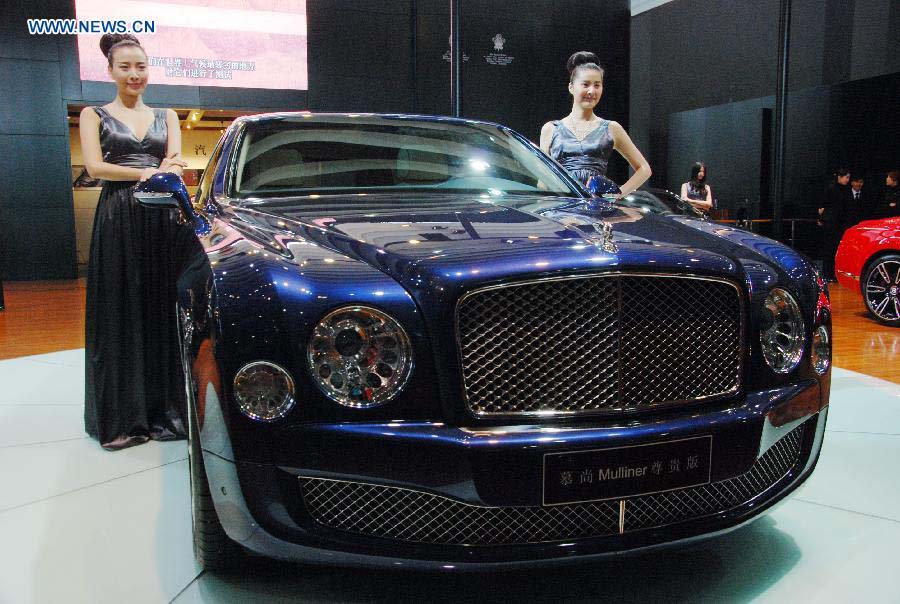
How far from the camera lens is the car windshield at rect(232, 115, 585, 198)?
2428 millimetres

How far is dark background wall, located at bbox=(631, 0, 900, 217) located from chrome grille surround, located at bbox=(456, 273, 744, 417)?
33.2 ft

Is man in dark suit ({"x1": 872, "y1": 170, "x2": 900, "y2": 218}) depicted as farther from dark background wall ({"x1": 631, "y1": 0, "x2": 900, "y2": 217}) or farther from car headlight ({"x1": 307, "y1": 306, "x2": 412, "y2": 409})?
car headlight ({"x1": 307, "y1": 306, "x2": 412, "y2": 409})

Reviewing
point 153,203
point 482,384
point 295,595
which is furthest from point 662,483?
point 153,203

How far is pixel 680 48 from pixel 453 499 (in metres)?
13.0

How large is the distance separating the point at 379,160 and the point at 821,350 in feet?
4.77

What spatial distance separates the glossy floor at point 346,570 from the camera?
1796 millimetres

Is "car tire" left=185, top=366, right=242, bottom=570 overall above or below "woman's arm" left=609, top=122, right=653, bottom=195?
→ below

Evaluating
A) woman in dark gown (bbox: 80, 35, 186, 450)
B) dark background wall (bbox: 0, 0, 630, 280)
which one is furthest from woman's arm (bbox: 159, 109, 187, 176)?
dark background wall (bbox: 0, 0, 630, 280)

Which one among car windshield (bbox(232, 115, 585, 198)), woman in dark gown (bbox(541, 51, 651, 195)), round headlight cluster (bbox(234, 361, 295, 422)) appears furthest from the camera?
woman in dark gown (bbox(541, 51, 651, 195))

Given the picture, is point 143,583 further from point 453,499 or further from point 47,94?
point 47,94

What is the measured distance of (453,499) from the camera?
1459 mm

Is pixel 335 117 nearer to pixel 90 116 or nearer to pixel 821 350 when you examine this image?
pixel 90 116

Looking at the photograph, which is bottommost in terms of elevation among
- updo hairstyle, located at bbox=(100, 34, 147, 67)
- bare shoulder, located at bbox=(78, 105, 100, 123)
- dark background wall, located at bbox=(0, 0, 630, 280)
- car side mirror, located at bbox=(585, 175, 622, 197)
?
Answer: car side mirror, located at bbox=(585, 175, 622, 197)

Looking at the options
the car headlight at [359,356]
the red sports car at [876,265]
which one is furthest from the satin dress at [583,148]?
the red sports car at [876,265]
